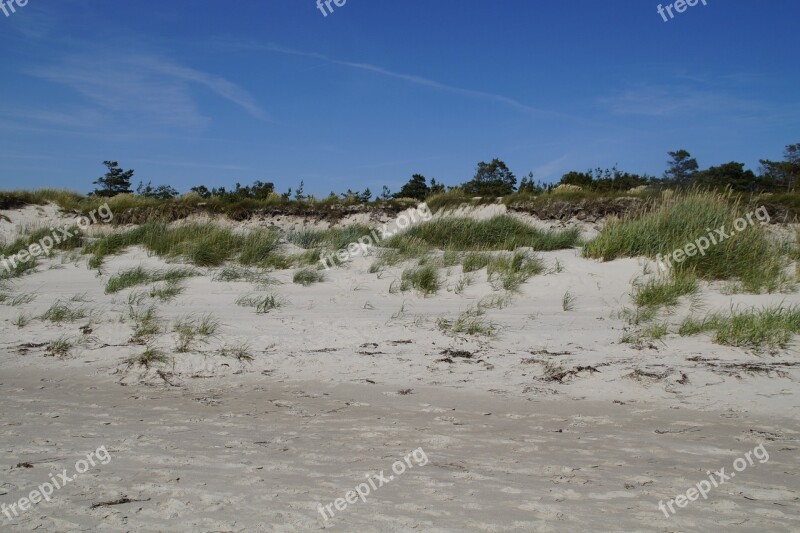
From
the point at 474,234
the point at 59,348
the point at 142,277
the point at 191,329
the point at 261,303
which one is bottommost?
the point at 59,348

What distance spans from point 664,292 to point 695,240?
6.88ft

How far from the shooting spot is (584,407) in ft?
14.2

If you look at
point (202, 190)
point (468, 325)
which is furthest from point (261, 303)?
point (202, 190)

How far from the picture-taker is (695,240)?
8.84 meters

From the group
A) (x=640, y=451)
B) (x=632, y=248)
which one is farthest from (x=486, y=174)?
(x=640, y=451)

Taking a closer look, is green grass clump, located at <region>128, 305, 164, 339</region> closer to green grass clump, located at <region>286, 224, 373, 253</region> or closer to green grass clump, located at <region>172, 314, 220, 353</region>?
green grass clump, located at <region>172, 314, 220, 353</region>

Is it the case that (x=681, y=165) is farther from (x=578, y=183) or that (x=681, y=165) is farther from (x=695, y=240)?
(x=695, y=240)

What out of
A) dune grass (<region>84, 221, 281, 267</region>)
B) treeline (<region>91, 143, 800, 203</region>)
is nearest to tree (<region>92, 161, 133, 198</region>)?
treeline (<region>91, 143, 800, 203</region>)

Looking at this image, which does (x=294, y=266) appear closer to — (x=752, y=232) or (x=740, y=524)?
(x=752, y=232)

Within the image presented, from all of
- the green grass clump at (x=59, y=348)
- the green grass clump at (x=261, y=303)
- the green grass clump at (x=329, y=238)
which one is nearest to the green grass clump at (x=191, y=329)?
the green grass clump at (x=261, y=303)

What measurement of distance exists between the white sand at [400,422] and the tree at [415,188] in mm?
17046

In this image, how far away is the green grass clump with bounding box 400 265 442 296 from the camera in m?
8.48

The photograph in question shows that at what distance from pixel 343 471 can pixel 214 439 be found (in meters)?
1.01

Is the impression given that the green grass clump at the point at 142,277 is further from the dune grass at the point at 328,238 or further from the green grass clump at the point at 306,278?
the dune grass at the point at 328,238
